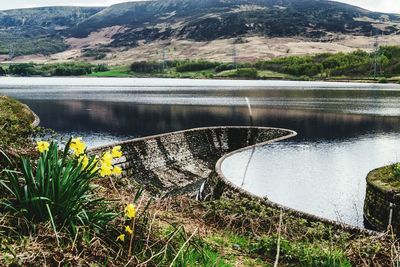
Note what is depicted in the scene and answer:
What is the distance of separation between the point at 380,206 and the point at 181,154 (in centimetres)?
1871

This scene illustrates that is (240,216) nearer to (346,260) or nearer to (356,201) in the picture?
(346,260)

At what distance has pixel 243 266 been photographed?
29.7 ft

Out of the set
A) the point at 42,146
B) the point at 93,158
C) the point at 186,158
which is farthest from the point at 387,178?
the point at 186,158

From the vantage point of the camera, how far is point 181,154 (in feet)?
120

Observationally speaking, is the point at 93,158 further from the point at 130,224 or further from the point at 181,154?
the point at 181,154

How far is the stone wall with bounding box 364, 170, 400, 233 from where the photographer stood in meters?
18.8

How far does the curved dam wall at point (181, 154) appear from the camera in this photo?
30516mm

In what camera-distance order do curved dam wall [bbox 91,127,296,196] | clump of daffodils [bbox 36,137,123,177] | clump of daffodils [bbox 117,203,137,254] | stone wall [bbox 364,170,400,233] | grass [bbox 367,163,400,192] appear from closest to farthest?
clump of daffodils [bbox 117,203,137,254] < clump of daffodils [bbox 36,137,123,177] < stone wall [bbox 364,170,400,233] < grass [bbox 367,163,400,192] < curved dam wall [bbox 91,127,296,196]

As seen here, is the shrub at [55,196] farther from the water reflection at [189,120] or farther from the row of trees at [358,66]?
the row of trees at [358,66]

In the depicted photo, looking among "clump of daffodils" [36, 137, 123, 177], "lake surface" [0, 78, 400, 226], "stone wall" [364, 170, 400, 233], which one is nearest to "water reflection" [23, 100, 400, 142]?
"lake surface" [0, 78, 400, 226]

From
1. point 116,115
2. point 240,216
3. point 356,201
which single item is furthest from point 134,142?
point 116,115

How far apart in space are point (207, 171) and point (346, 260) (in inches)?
1098

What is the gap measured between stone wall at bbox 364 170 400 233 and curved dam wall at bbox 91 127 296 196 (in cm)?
882

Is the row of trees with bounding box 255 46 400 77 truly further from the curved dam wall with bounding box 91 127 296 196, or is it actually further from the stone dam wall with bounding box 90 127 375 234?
the stone dam wall with bounding box 90 127 375 234
